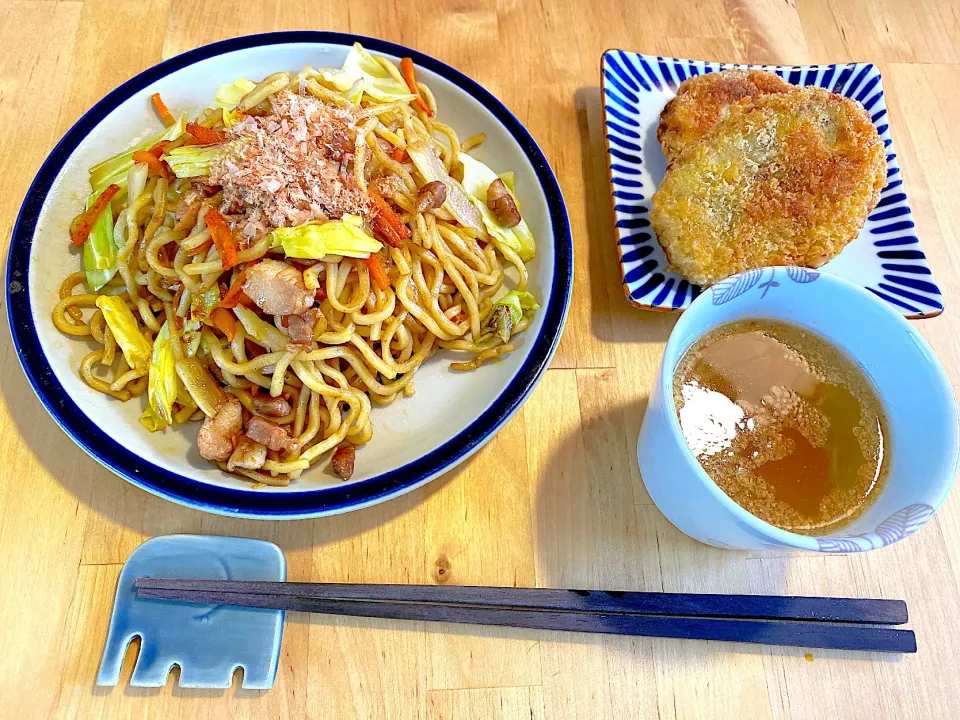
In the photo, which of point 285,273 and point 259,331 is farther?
point 259,331

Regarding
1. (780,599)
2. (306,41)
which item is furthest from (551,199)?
(780,599)

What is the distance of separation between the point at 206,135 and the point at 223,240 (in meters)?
0.32

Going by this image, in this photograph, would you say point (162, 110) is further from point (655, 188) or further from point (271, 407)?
point (655, 188)

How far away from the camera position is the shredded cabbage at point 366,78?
191 cm

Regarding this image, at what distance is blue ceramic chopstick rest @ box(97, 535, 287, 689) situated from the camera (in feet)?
4.70

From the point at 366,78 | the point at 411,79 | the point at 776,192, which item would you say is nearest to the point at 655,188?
the point at 776,192

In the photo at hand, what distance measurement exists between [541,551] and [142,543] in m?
0.99

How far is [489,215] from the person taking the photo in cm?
186

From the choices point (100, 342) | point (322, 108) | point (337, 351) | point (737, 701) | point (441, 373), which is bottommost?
point (737, 701)

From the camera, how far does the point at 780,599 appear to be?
4.91 feet

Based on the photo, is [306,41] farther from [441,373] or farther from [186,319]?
[441,373]

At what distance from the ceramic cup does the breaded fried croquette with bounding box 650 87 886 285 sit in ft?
1.45

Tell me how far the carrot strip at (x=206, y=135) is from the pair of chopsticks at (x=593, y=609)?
1.11m

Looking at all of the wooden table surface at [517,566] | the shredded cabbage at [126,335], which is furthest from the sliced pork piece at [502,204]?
the shredded cabbage at [126,335]
